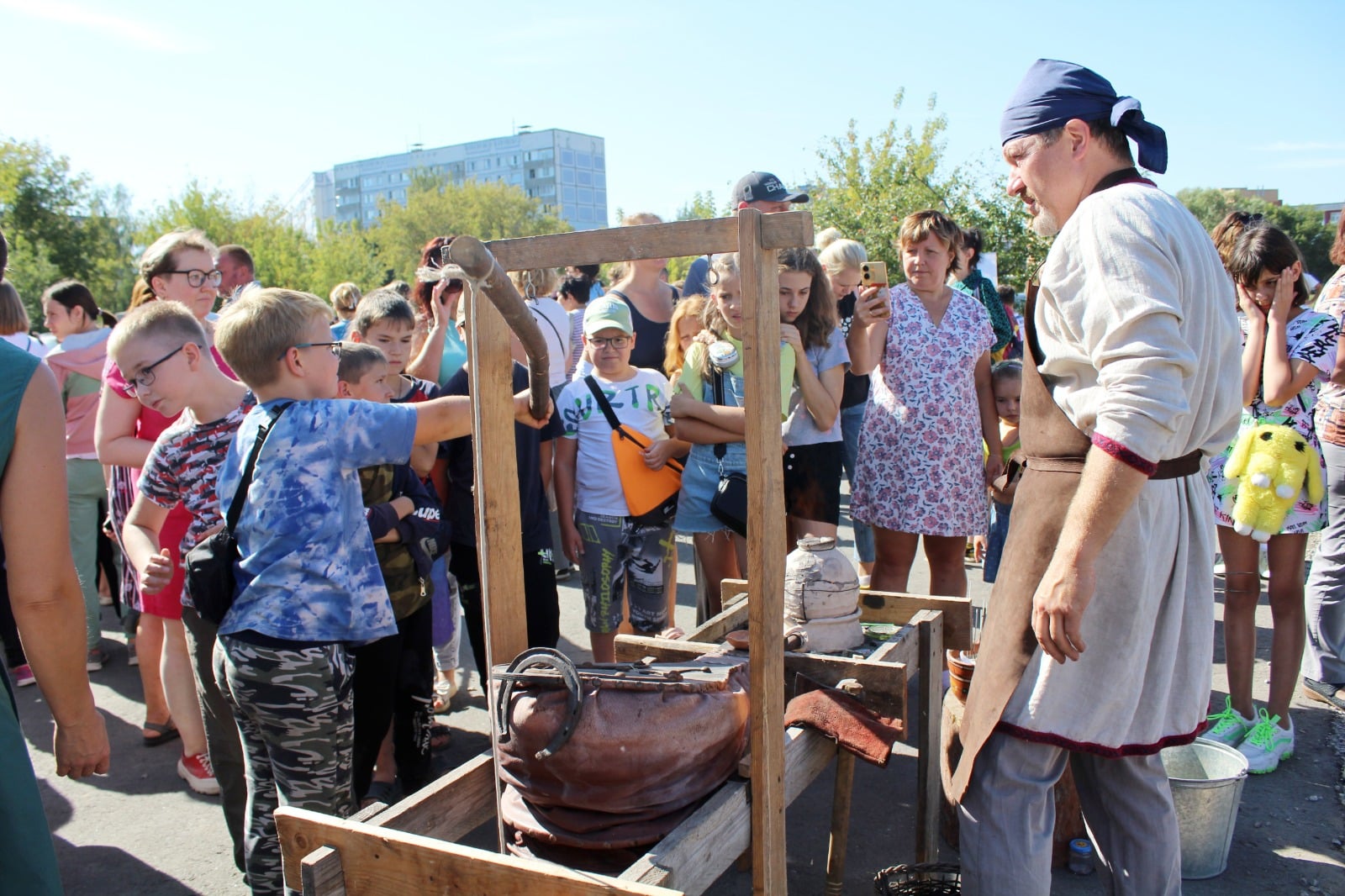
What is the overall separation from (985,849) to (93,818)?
3.24 m

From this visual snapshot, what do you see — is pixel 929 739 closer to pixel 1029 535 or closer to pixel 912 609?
pixel 912 609

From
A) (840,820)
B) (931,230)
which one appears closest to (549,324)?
(931,230)

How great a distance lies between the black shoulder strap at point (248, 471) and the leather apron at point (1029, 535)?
1.75m

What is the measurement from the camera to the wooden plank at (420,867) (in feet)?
4.87

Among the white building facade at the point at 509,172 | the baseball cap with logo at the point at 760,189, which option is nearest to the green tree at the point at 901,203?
the baseball cap with logo at the point at 760,189

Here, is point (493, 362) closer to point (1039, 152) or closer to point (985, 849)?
point (1039, 152)

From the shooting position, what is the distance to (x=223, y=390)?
279 centimetres

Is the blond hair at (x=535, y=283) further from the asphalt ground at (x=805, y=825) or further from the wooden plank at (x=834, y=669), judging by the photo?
the wooden plank at (x=834, y=669)

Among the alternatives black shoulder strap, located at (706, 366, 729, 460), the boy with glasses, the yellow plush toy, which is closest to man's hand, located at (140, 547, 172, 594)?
the boy with glasses

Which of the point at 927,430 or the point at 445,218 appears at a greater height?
the point at 445,218

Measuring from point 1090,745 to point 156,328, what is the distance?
2.67 metres

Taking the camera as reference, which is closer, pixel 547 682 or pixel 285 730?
pixel 547 682

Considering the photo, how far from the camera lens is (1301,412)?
374 cm

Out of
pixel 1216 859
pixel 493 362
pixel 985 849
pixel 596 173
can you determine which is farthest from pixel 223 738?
pixel 596 173
